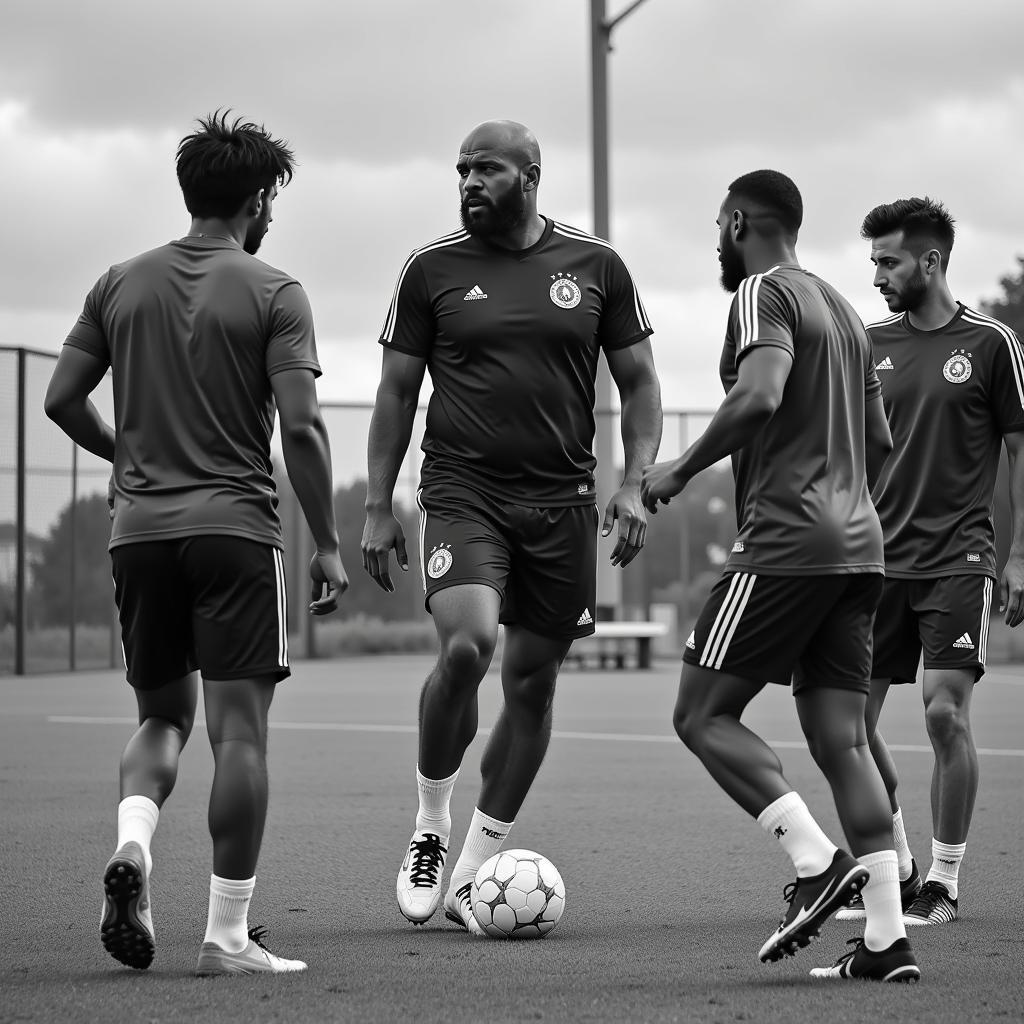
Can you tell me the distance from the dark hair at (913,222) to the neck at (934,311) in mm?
137

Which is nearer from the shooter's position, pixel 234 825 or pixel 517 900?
pixel 234 825

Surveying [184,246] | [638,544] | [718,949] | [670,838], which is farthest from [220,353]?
[670,838]

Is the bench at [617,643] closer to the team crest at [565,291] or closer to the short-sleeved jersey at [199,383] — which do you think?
the team crest at [565,291]

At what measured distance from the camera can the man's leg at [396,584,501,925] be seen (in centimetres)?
505

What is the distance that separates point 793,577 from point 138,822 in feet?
5.98

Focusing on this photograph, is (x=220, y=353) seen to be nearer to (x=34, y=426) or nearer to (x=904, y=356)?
(x=904, y=356)

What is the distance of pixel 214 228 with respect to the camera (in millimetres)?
4508

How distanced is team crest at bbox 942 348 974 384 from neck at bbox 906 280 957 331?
0.16 metres

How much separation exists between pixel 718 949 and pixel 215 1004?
58.9 inches

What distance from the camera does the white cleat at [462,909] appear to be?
16.6ft

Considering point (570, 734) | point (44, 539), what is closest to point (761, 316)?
point (570, 734)

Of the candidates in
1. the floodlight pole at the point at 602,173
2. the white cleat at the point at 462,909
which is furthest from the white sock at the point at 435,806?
the floodlight pole at the point at 602,173

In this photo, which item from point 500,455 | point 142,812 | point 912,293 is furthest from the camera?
point 912,293

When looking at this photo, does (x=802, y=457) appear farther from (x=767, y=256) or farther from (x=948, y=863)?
(x=948, y=863)
